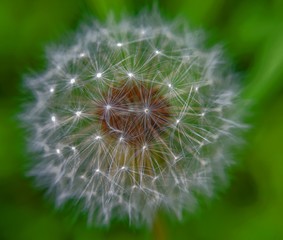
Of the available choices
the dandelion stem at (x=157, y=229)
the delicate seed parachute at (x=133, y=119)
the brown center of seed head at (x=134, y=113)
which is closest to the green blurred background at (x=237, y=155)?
the dandelion stem at (x=157, y=229)

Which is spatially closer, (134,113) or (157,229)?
(134,113)

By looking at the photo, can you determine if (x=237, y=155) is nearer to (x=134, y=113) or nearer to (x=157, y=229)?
(x=157, y=229)

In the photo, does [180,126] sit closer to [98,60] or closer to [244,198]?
[98,60]

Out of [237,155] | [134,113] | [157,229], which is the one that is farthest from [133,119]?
[237,155]

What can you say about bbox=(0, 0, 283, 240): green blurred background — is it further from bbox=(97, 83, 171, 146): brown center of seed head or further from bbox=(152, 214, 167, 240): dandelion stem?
bbox=(97, 83, 171, 146): brown center of seed head

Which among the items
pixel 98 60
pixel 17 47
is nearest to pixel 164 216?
pixel 98 60

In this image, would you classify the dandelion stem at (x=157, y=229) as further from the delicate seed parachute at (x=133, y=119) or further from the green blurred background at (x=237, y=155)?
the green blurred background at (x=237, y=155)
